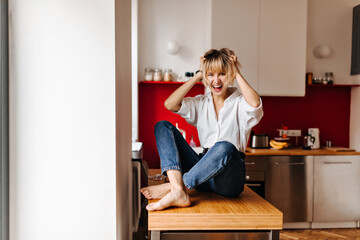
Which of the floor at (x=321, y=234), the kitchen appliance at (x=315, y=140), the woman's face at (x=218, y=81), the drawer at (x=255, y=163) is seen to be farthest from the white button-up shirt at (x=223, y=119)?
the kitchen appliance at (x=315, y=140)

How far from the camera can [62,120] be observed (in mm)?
1406

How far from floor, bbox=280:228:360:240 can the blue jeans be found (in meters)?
1.69

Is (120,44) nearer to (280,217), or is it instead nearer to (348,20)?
(280,217)

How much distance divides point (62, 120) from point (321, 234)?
2.94 meters

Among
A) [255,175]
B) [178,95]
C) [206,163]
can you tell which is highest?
[178,95]

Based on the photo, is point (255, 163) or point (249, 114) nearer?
point (249, 114)

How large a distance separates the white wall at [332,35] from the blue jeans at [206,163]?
2.50 meters

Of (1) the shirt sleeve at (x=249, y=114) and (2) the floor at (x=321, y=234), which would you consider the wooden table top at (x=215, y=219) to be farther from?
(2) the floor at (x=321, y=234)

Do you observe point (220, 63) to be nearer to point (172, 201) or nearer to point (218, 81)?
point (218, 81)

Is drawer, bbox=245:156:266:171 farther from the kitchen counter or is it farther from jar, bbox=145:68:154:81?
jar, bbox=145:68:154:81

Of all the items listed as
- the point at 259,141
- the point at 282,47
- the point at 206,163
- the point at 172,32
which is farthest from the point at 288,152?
the point at 206,163

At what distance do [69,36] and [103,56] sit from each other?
0.54ft

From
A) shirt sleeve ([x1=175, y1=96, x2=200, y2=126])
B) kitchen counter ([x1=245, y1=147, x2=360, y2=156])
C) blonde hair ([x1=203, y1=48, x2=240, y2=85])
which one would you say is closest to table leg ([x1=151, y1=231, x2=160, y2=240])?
shirt sleeve ([x1=175, y1=96, x2=200, y2=126])

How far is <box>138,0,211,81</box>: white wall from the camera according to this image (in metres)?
3.73
